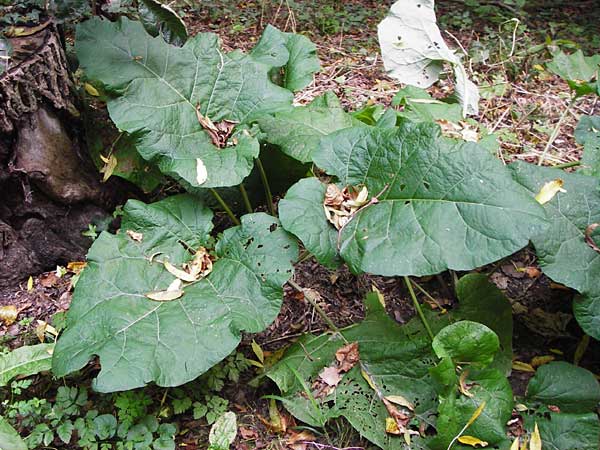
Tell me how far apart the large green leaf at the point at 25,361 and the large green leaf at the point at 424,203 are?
839 mm

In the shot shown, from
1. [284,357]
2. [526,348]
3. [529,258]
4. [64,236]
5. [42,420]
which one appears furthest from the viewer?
[529,258]

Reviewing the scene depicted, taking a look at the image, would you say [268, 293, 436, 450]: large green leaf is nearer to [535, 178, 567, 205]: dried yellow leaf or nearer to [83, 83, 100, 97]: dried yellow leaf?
[535, 178, 567, 205]: dried yellow leaf

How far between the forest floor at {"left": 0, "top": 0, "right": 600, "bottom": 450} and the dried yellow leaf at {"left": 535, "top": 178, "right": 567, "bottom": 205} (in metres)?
0.33

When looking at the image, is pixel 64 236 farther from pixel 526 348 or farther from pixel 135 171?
pixel 526 348

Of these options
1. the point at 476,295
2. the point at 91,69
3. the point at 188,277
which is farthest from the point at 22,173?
the point at 476,295

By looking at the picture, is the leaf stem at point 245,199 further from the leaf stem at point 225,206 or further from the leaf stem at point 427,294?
the leaf stem at point 427,294

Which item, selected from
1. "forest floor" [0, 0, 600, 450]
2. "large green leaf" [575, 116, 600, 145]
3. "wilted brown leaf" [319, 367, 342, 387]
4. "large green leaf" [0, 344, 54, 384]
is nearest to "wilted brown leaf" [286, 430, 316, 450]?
"forest floor" [0, 0, 600, 450]

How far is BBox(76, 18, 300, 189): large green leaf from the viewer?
5.24 ft

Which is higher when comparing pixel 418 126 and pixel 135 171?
pixel 418 126

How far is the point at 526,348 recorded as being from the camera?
1.77 m

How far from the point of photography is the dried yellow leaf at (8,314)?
1716 mm

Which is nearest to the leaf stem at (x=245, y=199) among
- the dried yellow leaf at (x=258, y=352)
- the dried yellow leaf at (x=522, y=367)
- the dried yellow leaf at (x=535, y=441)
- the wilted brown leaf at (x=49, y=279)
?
the dried yellow leaf at (x=258, y=352)

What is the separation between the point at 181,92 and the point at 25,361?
3.21 feet

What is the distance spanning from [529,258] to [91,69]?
174cm
